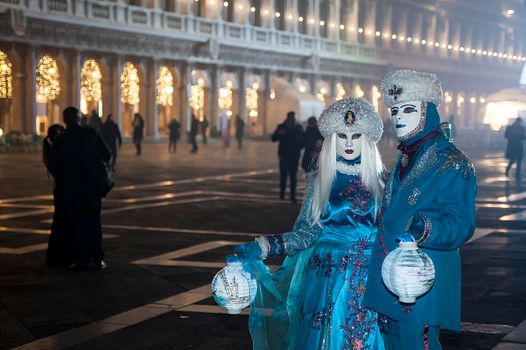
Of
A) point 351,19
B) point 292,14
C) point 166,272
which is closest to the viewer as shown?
point 166,272

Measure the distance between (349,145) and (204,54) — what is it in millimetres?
41537

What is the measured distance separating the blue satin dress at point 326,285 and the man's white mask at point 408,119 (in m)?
0.71

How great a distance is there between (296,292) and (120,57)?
36484mm

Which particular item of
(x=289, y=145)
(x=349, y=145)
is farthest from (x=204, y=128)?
(x=349, y=145)

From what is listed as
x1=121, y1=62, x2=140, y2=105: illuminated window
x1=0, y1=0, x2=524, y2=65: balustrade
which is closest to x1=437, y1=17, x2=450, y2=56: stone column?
x1=0, y1=0, x2=524, y2=65: balustrade

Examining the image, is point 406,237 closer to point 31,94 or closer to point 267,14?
point 31,94

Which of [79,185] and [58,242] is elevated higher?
[79,185]

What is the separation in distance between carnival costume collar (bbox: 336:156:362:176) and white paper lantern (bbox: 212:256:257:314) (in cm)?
86

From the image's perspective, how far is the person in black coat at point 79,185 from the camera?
32.6 ft

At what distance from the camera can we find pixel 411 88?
15.1 feet

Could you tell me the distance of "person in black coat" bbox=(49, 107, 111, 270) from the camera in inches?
392

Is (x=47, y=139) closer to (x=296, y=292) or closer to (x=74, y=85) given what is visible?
(x=296, y=292)

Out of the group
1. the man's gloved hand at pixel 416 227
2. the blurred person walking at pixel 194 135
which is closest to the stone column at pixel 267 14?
the blurred person walking at pixel 194 135

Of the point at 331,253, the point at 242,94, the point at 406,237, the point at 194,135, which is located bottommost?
the point at 194,135
